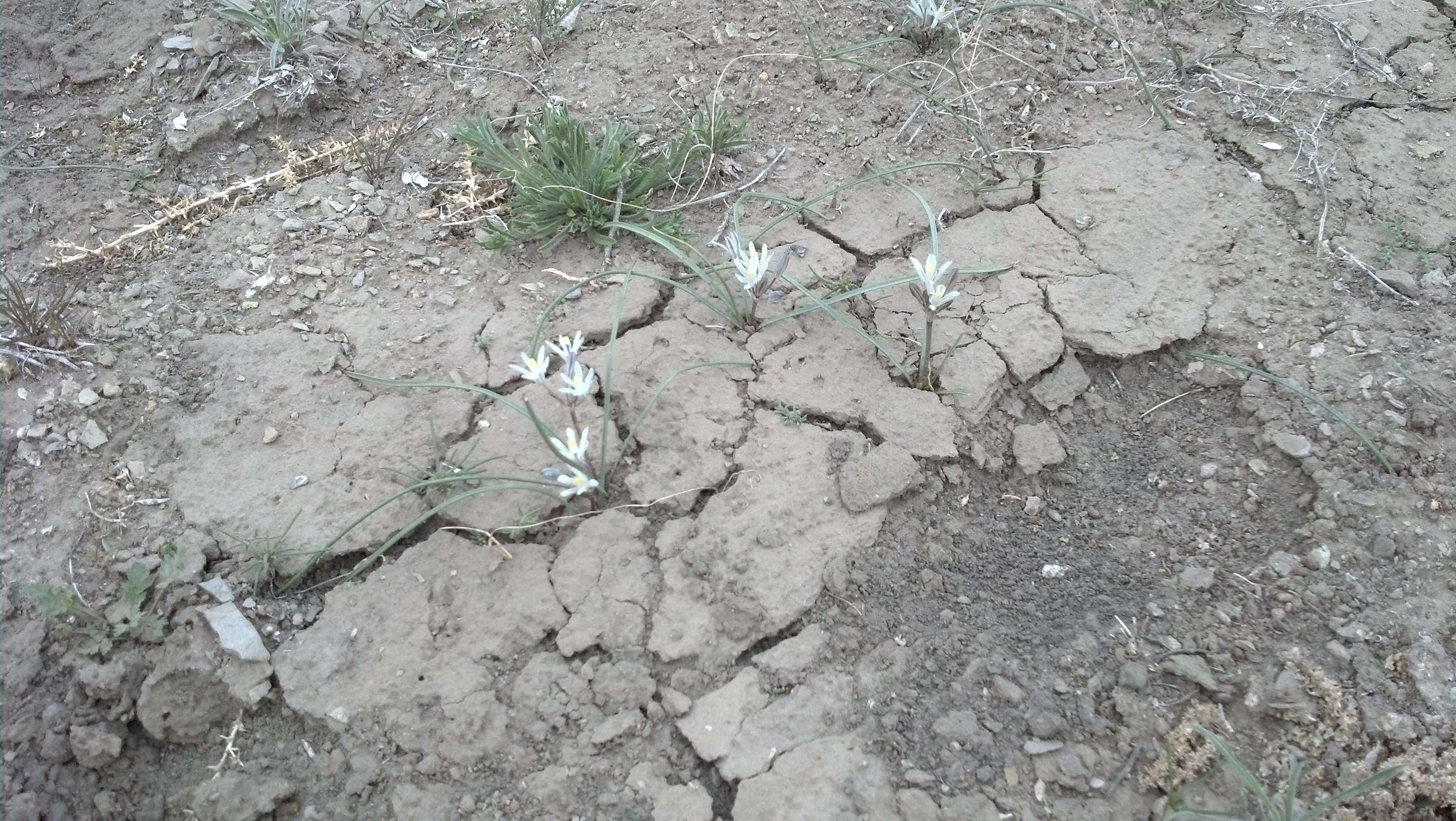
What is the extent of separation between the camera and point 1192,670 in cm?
221

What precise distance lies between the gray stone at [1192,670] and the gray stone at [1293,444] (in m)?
0.69

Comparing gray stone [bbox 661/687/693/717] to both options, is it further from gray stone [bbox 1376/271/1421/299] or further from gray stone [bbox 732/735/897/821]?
gray stone [bbox 1376/271/1421/299]

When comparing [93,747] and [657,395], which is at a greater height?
[657,395]

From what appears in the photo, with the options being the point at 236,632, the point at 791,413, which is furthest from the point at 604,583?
the point at 236,632

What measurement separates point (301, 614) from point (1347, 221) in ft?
10.8

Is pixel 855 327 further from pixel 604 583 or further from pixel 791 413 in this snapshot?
pixel 604 583

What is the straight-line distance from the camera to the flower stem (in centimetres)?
265

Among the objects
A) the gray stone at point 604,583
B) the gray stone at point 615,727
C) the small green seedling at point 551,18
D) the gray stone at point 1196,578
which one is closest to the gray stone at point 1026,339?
the gray stone at point 1196,578

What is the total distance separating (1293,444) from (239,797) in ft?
8.95

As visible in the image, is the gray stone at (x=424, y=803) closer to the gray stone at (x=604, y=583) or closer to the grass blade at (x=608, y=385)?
the gray stone at (x=604, y=583)

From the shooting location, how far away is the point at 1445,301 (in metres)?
2.82

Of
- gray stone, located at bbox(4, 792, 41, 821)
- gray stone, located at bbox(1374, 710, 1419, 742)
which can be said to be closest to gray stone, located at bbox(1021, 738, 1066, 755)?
gray stone, located at bbox(1374, 710, 1419, 742)

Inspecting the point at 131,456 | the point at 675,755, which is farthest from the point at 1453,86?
the point at 131,456

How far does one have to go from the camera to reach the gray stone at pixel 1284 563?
2367 millimetres
